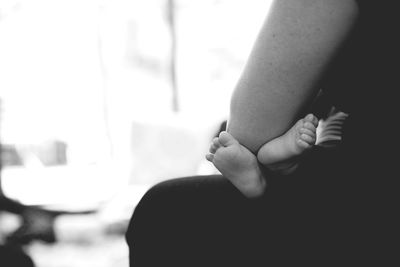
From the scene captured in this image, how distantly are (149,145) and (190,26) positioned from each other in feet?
5.03

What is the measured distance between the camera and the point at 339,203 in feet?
1.76

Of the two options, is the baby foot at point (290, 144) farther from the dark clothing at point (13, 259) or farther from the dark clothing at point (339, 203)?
the dark clothing at point (13, 259)

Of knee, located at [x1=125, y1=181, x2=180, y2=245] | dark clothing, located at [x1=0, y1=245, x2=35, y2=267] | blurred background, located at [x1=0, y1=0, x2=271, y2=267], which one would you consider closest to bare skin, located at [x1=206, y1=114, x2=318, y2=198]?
knee, located at [x1=125, y1=181, x2=180, y2=245]

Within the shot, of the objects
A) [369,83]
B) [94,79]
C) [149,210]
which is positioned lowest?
[94,79]

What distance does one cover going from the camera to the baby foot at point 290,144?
0.58 m

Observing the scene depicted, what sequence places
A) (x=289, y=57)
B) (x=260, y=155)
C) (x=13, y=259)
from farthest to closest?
(x=13, y=259)
(x=260, y=155)
(x=289, y=57)

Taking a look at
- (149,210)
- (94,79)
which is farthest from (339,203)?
(94,79)

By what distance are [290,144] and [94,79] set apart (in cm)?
303

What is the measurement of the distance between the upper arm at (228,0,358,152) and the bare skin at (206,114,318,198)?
0.03 metres

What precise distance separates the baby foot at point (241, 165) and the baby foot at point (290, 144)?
2 centimetres

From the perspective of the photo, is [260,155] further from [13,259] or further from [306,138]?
[13,259]

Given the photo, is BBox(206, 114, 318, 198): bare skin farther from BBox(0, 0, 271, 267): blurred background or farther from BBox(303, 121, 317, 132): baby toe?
BBox(0, 0, 271, 267): blurred background

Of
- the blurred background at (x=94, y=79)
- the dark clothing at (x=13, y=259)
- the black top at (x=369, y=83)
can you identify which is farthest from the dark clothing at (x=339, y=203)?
the blurred background at (x=94, y=79)

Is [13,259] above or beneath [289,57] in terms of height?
beneath
